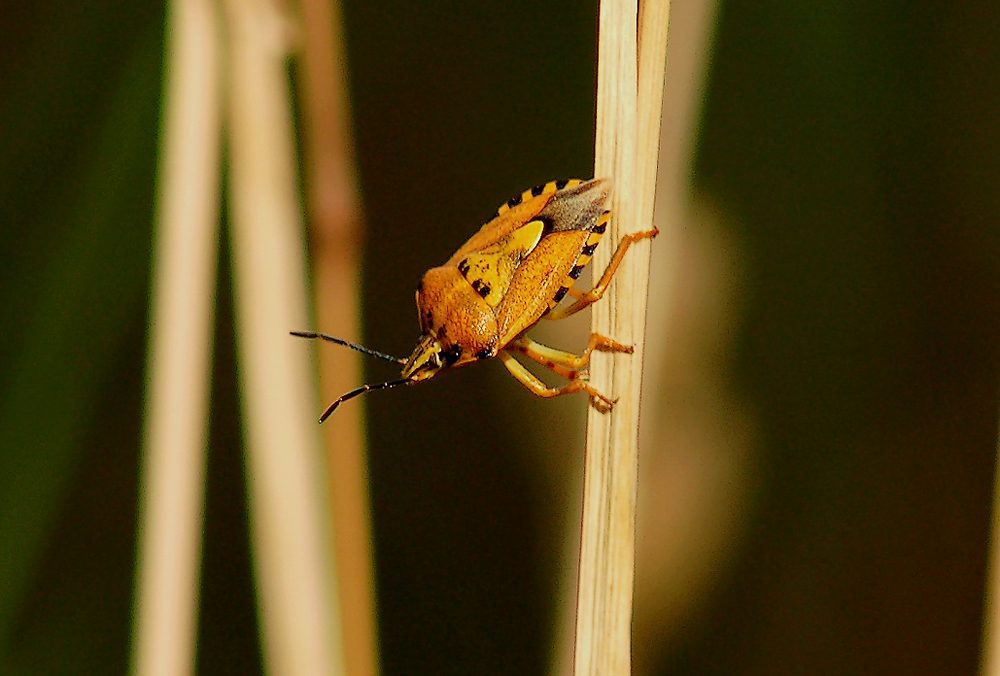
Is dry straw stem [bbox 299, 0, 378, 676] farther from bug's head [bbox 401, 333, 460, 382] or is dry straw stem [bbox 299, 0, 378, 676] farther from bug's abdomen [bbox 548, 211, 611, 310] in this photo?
bug's abdomen [bbox 548, 211, 611, 310]

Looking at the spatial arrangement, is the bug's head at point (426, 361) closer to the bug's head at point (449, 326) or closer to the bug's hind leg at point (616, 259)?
the bug's head at point (449, 326)

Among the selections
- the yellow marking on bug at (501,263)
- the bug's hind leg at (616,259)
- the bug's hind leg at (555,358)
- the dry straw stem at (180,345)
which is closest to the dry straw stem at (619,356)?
the bug's hind leg at (616,259)

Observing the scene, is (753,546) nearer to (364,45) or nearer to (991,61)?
(991,61)

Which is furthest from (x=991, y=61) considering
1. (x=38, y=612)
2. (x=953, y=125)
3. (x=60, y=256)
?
(x=38, y=612)

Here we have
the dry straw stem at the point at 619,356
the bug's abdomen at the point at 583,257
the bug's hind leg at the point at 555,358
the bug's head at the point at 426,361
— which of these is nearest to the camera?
the dry straw stem at the point at 619,356

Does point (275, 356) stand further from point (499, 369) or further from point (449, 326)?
point (499, 369)

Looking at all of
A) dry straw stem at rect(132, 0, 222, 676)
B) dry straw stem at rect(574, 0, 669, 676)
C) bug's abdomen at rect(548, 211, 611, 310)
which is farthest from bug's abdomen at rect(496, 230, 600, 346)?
dry straw stem at rect(132, 0, 222, 676)
